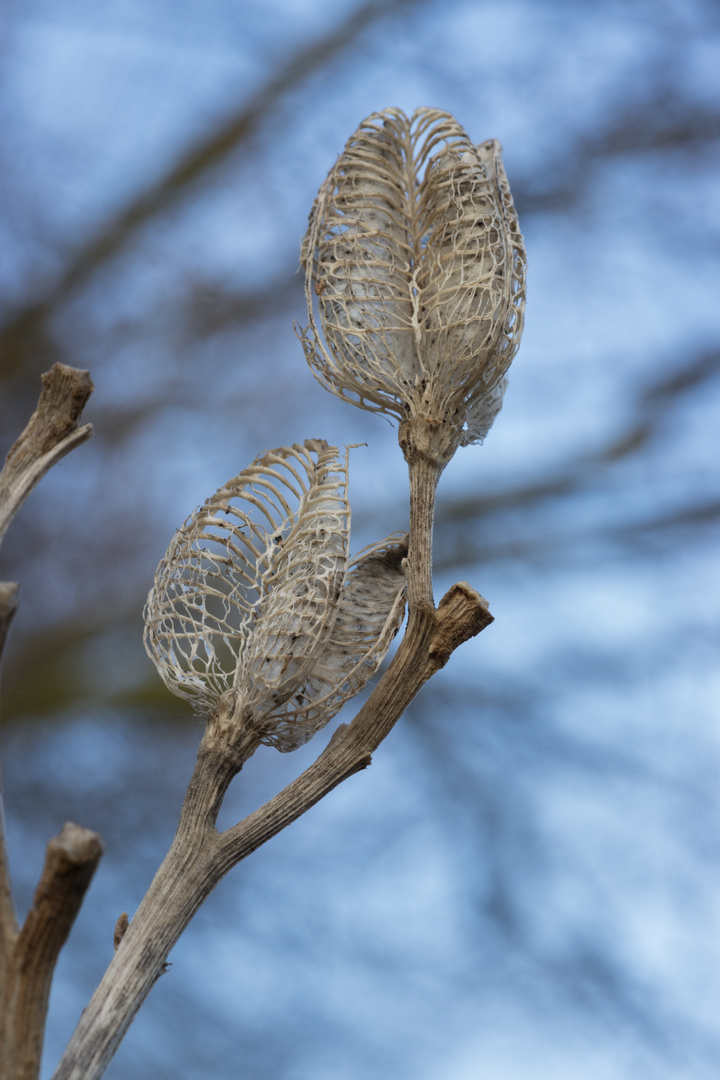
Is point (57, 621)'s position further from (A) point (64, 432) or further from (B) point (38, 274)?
(A) point (64, 432)

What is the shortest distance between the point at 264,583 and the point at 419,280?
0.21m

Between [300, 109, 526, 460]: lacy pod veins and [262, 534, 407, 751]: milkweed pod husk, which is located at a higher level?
A: [300, 109, 526, 460]: lacy pod veins

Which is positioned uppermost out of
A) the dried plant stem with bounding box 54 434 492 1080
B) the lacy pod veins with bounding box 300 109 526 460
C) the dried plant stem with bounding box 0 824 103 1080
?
the lacy pod veins with bounding box 300 109 526 460

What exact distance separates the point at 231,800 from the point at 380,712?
55 centimetres

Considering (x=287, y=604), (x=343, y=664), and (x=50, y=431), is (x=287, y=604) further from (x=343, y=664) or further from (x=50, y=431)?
(x=50, y=431)

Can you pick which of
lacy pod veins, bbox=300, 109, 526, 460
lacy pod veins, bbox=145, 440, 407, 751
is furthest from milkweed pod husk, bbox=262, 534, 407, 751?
lacy pod veins, bbox=300, 109, 526, 460

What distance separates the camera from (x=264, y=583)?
52 cm

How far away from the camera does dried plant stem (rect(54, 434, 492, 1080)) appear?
16.6 inches

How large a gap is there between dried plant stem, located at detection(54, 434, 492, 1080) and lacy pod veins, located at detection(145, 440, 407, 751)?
0.02 meters

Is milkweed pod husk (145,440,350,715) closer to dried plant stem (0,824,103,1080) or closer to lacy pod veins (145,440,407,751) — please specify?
lacy pod veins (145,440,407,751)

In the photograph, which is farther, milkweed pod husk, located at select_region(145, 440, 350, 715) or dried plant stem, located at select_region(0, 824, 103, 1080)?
milkweed pod husk, located at select_region(145, 440, 350, 715)

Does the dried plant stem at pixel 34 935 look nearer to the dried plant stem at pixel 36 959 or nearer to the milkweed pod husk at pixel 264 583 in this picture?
the dried plant stem at pixel 36 959

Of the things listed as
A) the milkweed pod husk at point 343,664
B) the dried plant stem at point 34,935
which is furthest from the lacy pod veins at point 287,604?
the dried plant stem at point 34,935

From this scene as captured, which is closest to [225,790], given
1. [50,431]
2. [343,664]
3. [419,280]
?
[343,664]
